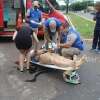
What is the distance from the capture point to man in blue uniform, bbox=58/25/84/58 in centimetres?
967

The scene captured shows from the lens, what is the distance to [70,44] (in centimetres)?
973

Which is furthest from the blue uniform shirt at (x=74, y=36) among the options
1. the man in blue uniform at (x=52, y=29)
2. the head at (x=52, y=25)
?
the head at (x=52, y=25)

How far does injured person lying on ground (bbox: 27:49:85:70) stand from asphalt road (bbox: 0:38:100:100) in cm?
35

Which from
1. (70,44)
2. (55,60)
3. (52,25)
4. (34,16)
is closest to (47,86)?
(55,60)

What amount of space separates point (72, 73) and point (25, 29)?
1723mm


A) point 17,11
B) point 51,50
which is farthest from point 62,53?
point 17,11

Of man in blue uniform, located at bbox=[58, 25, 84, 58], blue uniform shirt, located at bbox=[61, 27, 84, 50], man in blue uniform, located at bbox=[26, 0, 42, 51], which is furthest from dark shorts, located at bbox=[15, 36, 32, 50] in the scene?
man in blue uniform, located at bbox=[26, 0, 42, 51]

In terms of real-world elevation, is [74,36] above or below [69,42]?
above

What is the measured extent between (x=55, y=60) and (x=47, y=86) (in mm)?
829

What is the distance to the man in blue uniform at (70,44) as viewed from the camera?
9.67m

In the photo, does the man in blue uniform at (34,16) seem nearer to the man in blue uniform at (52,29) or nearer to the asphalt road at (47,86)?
the asphalt road at (47,86)

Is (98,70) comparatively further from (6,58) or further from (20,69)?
(6,58)

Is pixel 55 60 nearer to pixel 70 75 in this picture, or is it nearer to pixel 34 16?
pixel 70 75

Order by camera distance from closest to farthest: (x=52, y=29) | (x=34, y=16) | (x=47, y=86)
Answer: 1. (x=47, y=86)
2. (x=52, y=29)
3. (x=34, y=16)
